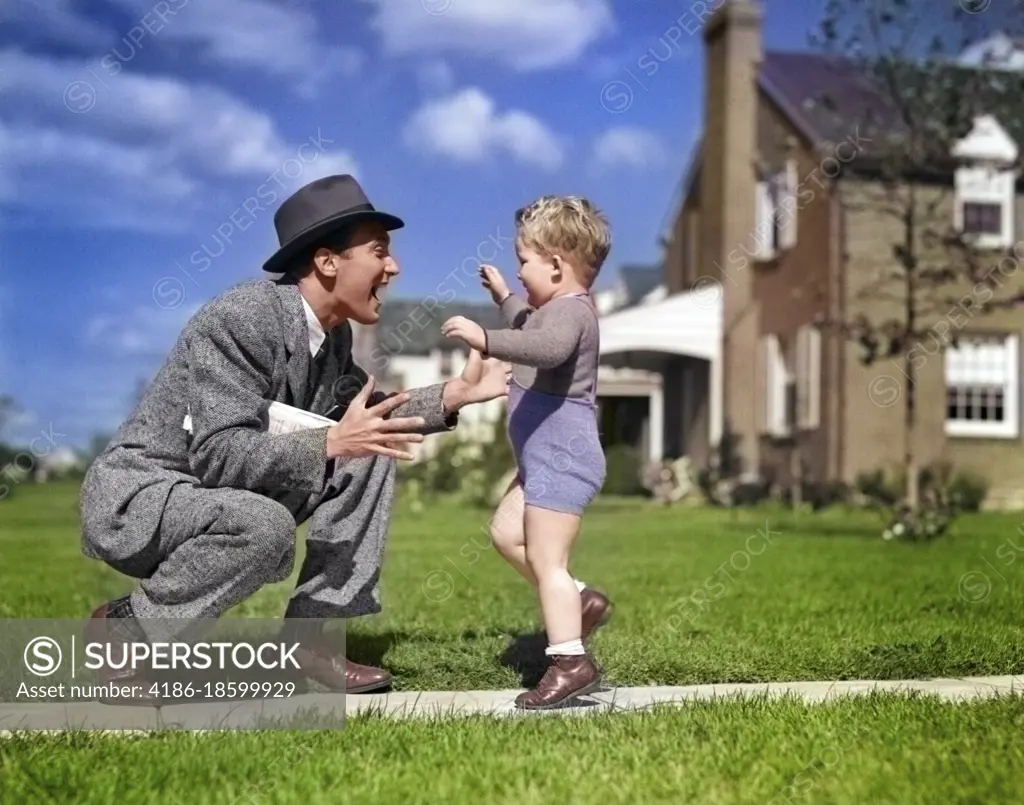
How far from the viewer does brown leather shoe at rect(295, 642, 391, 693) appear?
4.03 metres

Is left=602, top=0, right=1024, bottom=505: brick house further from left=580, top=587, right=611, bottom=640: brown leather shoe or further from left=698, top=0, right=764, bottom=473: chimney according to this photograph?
left=580, top=587, right=611, bottom=640: brown leather shoe

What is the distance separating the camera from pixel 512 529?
4.00m

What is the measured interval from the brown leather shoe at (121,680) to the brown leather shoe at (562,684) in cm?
104

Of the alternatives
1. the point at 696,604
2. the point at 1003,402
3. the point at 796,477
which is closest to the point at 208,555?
the point at 696,604

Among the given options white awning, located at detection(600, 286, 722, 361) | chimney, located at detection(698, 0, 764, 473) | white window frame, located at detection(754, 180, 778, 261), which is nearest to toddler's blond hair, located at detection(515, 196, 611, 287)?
white awning, located at detection(600, 286, 722, 361)

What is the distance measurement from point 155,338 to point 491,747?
4711 mm

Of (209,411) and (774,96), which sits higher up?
(774,96)

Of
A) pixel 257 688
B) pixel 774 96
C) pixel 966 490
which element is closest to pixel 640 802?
pixel 257 688

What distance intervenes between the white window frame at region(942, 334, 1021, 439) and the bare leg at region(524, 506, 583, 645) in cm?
1670

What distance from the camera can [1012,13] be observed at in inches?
515

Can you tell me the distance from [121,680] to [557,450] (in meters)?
1.41

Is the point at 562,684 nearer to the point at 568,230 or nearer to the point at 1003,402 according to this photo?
the point at 568,230

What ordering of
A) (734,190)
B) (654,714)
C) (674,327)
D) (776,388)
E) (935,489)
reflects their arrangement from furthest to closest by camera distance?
(734,190), (674,327), (776,388), (935,489), (654,714)

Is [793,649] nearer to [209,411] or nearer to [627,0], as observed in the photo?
[209,411]
